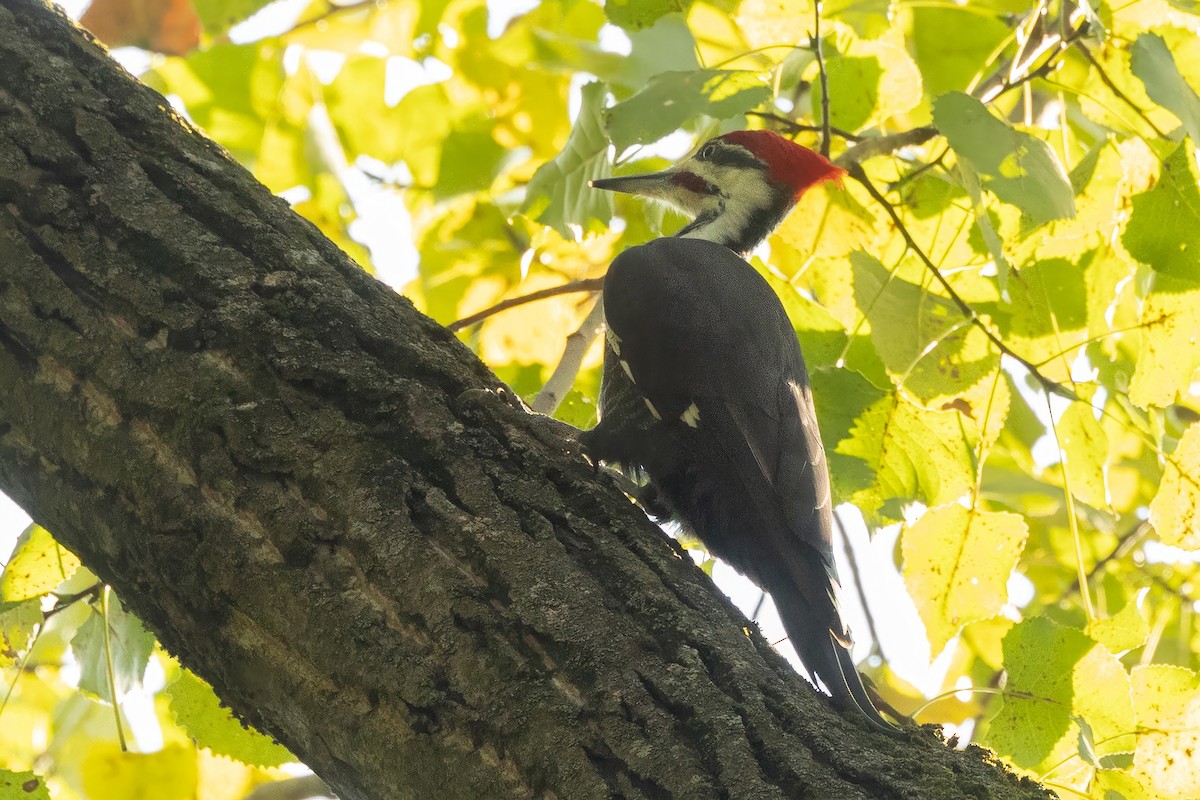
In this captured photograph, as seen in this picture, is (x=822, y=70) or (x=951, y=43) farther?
(x=951, y=43)

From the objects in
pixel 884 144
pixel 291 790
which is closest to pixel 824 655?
pixel 884 144

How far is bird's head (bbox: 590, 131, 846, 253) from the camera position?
3.27 meters

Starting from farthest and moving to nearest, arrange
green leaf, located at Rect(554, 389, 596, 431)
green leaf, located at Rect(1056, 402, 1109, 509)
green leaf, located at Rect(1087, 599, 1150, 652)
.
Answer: green leaf, located at Rect(554, 389, 596, 431) → green leaf, located at Rect(1056, 402, 1109, 509) → green leaf, located at Rect(1087, 599, 1150, 652)

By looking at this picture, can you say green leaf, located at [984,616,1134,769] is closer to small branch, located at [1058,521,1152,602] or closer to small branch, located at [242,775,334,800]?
small branch, located at [242,775,334,800]

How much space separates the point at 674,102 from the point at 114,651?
146cm

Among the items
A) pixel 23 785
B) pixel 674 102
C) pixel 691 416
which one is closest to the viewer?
pixel 23 785

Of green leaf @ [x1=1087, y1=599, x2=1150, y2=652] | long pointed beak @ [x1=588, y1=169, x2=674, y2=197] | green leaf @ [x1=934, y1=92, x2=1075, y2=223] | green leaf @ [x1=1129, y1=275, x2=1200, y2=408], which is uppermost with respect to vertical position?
long pointed beak @ [x1=588, y1=169, x2=674, y2=197]

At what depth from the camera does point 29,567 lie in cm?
201

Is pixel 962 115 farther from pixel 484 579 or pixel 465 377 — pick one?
pixel 484 579

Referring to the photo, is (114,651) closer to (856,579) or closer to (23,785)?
→ (23,785)

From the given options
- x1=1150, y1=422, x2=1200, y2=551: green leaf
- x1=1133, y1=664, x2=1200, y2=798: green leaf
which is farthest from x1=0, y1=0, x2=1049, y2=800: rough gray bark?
x1=1150, y1=422, x2=1200, y2=551: green leaf

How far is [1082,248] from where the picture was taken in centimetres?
228

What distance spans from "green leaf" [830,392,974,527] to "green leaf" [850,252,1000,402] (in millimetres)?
81

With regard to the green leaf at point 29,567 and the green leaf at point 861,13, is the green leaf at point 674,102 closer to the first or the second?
the green leaf at point 861,13
